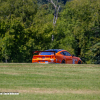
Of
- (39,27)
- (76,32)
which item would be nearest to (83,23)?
(76,32)

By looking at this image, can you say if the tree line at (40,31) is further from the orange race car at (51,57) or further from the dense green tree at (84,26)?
the orange race car at (51,57)

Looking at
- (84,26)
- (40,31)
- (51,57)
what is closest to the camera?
(51,57)

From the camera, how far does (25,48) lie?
129 ft

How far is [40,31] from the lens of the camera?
140 feet

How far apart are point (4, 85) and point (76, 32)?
41003 mm

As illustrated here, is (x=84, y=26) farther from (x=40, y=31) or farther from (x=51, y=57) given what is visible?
(x=51, y=57)

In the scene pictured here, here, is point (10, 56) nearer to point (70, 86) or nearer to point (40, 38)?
point (40, 38)

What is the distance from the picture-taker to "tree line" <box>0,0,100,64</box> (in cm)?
3841

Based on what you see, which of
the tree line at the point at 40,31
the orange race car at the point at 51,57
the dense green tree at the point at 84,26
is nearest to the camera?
the orange race car at the point at 51,57

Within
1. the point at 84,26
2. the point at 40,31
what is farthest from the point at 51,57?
the point at 84,26

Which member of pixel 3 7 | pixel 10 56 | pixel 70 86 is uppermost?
pixel 3 7

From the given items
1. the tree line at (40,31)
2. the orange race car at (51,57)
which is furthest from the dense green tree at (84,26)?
the orange race car at (51,57)

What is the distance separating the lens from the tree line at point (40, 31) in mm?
38406

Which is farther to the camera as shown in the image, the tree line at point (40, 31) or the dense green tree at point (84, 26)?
the dense green tree at point (84, 26)
